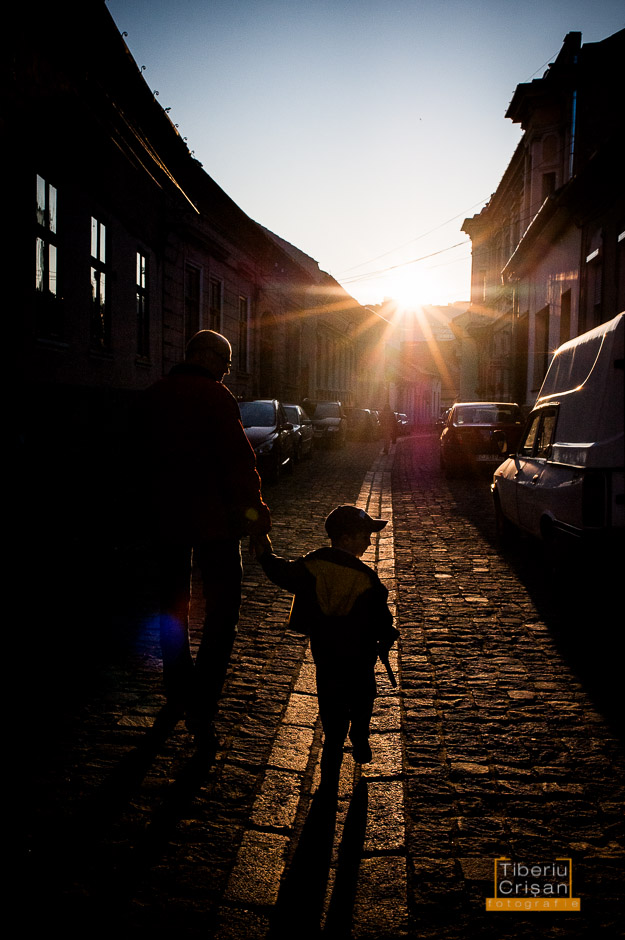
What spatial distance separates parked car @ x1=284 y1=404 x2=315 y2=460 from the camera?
798 inches

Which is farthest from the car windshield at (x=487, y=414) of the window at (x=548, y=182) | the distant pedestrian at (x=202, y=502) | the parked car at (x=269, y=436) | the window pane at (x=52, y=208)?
the distant pedestrian at (x=202, y=502)

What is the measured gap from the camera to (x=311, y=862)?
2635 mm

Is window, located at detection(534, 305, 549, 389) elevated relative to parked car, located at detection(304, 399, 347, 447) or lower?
elevated

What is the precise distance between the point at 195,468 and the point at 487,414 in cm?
1490

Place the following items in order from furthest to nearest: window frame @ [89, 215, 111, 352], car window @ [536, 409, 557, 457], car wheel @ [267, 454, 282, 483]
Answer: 1. car wheel @ [267, 454, 282, 483]
2. window frame @ [89, 215, 111, 352]
3. car window @ [536, 409, 557, 457]

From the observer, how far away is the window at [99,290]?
1280 centimetres

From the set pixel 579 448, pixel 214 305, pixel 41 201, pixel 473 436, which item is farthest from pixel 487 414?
pixel 579 448

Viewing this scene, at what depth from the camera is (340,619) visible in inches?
118

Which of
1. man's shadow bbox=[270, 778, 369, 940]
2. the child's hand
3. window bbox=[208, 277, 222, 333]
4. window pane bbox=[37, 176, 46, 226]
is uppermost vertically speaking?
window bbox=[208, 277, 222, 333]

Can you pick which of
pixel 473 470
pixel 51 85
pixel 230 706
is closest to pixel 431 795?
pixel 230 706

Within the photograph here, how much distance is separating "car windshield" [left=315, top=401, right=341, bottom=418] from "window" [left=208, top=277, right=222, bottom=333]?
766cm

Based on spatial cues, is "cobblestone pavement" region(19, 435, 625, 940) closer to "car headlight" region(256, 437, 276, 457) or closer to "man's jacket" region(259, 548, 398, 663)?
"man's jacket" region(259, 548, 398, 663)

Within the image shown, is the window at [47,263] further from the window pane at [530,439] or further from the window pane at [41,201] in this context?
the window pane at [530,439]

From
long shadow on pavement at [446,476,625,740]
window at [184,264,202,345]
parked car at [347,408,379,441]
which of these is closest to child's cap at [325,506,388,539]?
long shadow on pavement at [446,476,625,740]
